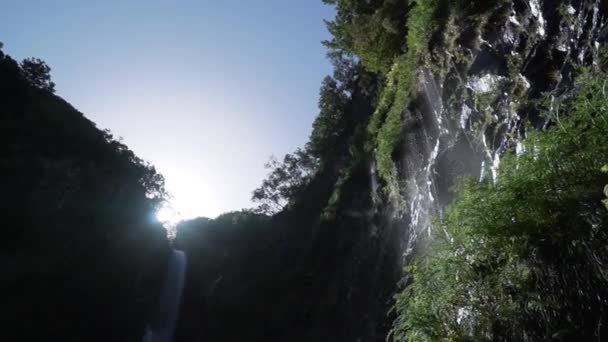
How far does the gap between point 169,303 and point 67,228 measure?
9935 millimetres

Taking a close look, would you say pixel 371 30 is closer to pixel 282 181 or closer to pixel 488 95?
pixel 488 95

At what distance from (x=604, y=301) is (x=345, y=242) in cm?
1054

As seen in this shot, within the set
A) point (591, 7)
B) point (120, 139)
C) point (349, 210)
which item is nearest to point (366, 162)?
point (349, 210)

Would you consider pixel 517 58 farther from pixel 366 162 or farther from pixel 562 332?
pixel 366 162

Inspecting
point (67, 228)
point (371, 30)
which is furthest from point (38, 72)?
point (371, 30)

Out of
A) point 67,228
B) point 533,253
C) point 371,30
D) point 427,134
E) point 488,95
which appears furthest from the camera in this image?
point 67,228

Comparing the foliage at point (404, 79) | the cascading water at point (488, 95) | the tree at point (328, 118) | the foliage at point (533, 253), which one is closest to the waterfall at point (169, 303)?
the tree at point (328, 118)

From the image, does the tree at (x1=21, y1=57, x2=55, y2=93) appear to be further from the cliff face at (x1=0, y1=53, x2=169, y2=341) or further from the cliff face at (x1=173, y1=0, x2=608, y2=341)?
the cliff face at (x1=173, y1=0, x2=608, y2=341)

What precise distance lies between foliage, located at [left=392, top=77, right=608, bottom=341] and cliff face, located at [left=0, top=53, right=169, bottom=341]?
22.7 m

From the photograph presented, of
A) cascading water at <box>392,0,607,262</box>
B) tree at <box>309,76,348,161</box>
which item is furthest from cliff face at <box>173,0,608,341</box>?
tree at <box>309,76,348,161</box>

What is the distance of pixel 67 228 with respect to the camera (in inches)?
830

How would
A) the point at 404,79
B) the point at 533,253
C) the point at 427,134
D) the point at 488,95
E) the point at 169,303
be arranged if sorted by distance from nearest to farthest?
1. the point at 533,253
2. the point at 488,95
3. the point at 427,134
4. the point at 404,79
5. the point at 169,303

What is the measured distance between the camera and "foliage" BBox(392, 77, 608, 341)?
72.3 inches

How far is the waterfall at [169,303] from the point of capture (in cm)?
2564
